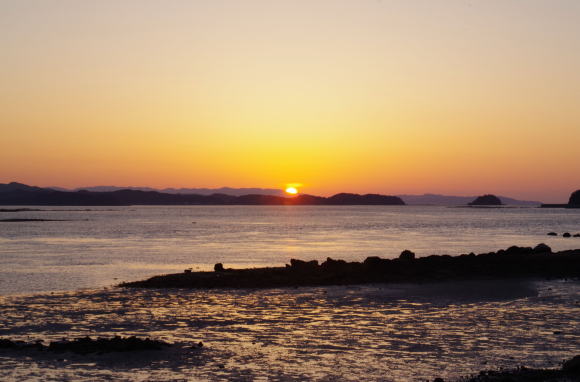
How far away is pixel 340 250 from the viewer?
63406 millimetres

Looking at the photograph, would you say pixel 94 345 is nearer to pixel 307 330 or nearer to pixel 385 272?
pixel 307 330

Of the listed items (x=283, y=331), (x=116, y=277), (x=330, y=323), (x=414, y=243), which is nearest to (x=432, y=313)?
(x=330, y=323)

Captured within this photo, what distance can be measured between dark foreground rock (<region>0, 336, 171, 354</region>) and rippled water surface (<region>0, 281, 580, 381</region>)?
16.1 inches

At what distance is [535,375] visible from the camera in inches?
543

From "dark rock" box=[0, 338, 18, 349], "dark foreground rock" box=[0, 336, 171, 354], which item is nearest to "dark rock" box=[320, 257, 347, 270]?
"dark foreground rock" box=[0, 336, 171, 354]

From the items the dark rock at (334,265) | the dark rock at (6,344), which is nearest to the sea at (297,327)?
the dark rock at (6,344)

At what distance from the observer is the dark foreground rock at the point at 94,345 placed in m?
17.5

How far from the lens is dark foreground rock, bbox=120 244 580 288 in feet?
112

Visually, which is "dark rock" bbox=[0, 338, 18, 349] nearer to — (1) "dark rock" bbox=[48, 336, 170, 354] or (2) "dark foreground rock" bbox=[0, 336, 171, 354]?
(2) "dark foreground rock" bbox=[0, 336, 171, 354]

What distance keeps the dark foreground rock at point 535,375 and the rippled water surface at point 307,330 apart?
901 mm

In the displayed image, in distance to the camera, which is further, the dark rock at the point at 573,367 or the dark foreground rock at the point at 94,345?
the dark foreground rock at the point at 94,345

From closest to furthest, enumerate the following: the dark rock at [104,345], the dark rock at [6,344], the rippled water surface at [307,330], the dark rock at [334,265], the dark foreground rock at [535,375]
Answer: the dark foreground rock at [535,375] < the rippled water surface at [307,330] < the dark rock at [104,345] < the dark rock at [6,344] < the dark rock at [334,265]

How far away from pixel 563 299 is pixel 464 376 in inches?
587

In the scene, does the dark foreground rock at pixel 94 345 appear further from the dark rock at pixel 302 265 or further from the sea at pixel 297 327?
the dark rock at pixel 302 265
